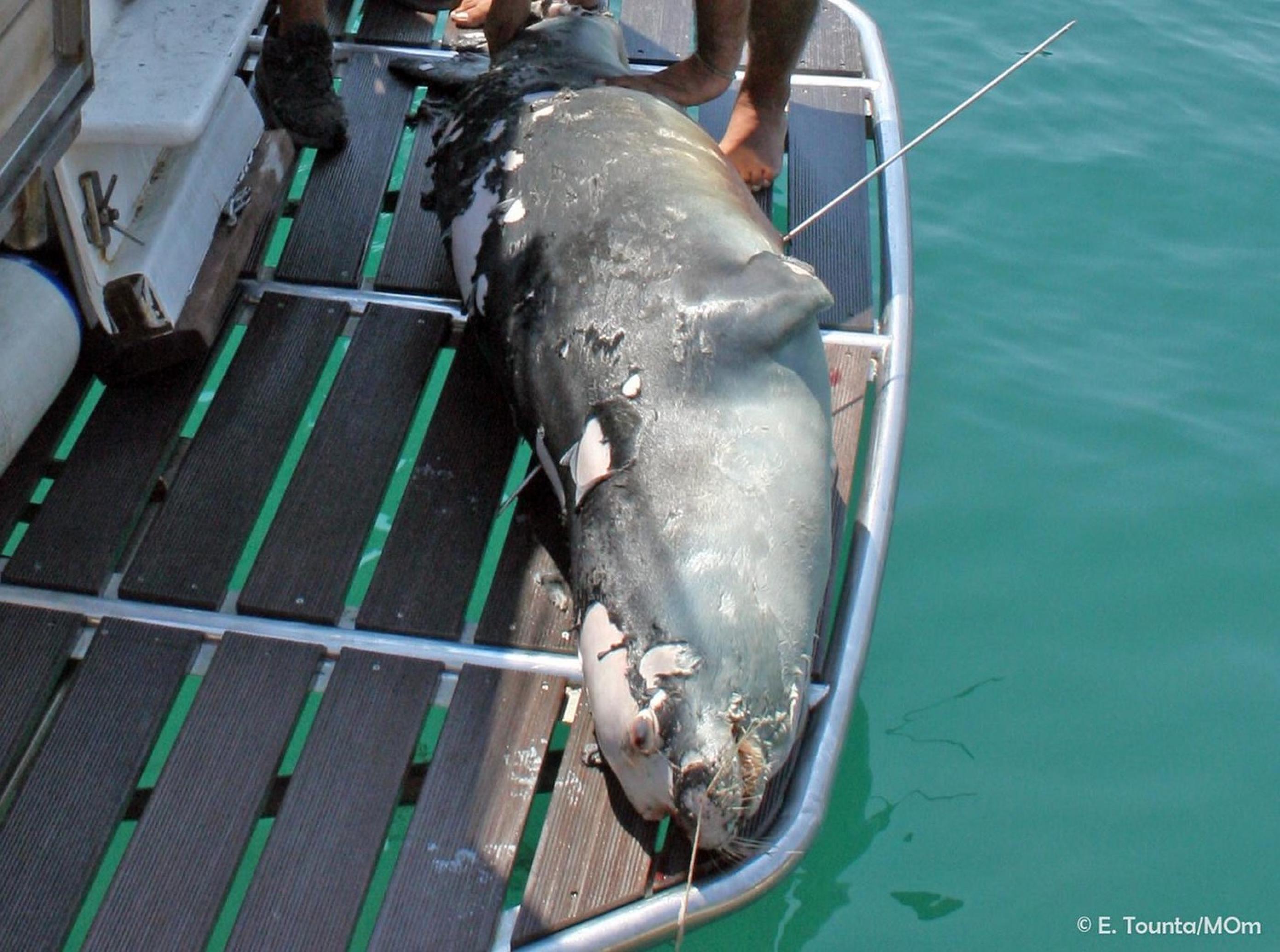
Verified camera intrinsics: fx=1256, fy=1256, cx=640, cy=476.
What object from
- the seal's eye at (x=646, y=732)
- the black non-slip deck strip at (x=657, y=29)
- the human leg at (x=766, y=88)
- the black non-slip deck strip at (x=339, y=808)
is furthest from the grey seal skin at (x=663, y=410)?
the black non-slip deck strip at (x=657, y=29)

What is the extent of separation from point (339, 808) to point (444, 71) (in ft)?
9.26

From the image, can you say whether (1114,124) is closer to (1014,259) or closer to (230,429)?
(1014,259)

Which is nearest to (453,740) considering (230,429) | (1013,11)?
(230,429)

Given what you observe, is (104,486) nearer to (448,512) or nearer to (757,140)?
(448,512)

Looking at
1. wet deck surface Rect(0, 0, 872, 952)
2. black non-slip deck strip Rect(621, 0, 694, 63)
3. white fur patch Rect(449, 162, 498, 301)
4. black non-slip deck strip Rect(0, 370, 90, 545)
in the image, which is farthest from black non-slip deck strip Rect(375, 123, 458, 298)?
black non-slip deck strip Rect(621, 0, 694, 63)

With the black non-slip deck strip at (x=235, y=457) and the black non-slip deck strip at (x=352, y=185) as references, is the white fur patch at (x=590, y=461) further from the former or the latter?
the black non-slip deck strip at (x=352, y=185)

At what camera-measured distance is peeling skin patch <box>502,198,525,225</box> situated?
3.20m

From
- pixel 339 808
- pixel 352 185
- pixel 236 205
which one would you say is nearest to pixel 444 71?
Answer: pixel 352 185

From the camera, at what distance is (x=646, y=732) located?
238cm

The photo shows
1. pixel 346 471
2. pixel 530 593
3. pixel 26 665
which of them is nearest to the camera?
pixel 26 665

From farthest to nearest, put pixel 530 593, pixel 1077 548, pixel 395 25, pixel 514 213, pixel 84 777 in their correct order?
pixel 395 25, pixel 1077 548, pixel 514 213, pixel 530 593, pixel 84 777

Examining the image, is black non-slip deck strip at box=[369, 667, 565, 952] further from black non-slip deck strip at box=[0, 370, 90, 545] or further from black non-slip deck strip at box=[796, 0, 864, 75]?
black non-slip deck strip at box=[796, 0, 864, 75]

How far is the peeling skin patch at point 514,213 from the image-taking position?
320 cm

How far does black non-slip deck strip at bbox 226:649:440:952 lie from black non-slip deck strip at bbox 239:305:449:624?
0.24 meters
